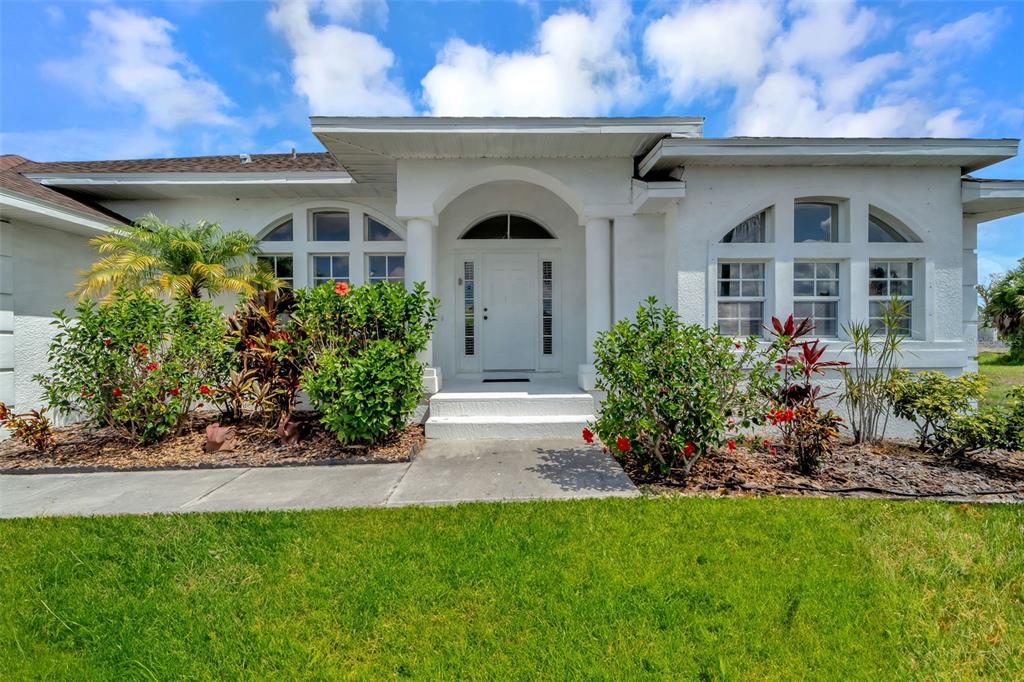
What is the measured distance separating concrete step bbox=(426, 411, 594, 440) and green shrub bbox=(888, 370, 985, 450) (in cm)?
383

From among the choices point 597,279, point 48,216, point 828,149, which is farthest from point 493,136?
point 48,216

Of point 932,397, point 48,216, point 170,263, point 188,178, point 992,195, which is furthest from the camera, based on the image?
point 188,178

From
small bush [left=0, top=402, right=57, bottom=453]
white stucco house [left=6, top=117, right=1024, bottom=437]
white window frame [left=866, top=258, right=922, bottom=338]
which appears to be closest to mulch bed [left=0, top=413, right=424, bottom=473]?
small bush [left=0, top=402, right=57, bottom=453]

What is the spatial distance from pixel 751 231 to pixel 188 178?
951cm

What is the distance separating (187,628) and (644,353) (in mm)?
4067

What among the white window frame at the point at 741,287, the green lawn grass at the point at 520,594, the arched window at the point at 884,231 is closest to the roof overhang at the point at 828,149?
the arched window at the point at 884,231

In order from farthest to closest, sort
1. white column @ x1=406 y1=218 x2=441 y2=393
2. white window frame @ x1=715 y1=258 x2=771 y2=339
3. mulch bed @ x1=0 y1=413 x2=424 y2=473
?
Result: white column @ x1=406 y1=218 x2=441 y2=393 < white window frame @ x1=715 y1=258 x2=771 y2=339 < mulch bed @ x1=0 y1=413 x2=424 y2=473

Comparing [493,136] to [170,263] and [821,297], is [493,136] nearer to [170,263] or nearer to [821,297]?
[821,297]

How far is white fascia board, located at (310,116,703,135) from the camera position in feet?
19.5

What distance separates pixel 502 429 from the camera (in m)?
6.00

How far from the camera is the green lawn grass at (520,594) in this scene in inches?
86.0

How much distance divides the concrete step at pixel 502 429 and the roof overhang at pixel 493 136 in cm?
393

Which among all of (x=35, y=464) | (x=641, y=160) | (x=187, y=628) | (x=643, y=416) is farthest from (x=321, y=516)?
(x=641, y=160)

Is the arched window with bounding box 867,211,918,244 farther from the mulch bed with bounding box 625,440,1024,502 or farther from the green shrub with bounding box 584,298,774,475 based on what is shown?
the green shrub with bounding box 584,298,774,475
